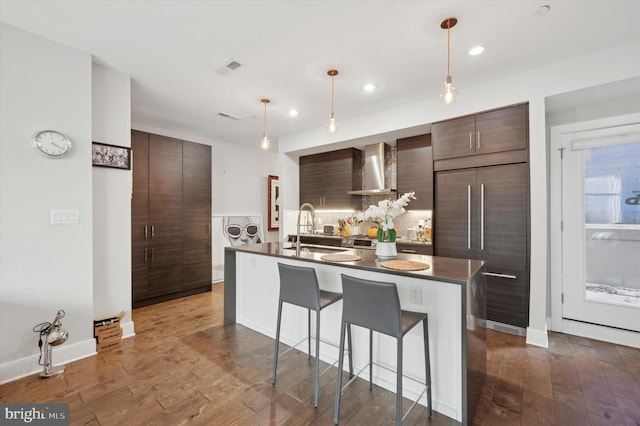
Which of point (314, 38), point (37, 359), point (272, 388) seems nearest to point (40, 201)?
point (37, 359)

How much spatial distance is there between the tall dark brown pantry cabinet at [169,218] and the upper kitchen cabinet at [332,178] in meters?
1.83

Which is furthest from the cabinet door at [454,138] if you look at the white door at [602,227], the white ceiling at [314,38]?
the white door at [602,227]

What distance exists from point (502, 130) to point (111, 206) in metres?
4.25

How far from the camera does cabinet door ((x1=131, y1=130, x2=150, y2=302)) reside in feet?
13.5

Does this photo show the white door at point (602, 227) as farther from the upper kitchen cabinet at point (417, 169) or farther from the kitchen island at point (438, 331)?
the kitchen island at point (438, 331)

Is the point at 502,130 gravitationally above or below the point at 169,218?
above

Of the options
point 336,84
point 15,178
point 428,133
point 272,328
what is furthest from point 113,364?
point 428,133

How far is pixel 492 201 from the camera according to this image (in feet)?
10.8

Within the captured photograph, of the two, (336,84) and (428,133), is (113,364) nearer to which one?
(336,84)

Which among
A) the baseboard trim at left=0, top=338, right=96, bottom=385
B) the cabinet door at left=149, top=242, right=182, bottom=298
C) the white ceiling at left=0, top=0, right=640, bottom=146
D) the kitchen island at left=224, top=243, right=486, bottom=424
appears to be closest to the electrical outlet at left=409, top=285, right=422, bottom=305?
the kitchen island at left=224, top=243, right=486, bottom=424

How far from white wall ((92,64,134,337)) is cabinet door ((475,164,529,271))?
394cm

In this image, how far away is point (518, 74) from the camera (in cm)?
304

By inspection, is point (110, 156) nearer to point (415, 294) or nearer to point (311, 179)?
point (415, 294)

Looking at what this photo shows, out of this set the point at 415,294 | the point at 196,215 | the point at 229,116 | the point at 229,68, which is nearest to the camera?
the point at 415,294
